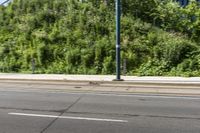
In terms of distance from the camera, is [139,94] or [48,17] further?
[48,17]

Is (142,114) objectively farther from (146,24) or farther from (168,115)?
(146,24)

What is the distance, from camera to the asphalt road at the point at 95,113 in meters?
8.34

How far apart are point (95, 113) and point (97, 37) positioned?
548 inches

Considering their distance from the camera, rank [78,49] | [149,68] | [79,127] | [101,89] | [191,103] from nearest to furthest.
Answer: [79,127], [191,103], [101,89], [149,68], [78,49]

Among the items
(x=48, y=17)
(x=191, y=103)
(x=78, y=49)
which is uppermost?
(x=48, y=17)

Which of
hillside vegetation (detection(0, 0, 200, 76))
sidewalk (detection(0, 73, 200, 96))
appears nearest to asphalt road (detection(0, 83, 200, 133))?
sidewalk (detection(0, 73, 200, 96))

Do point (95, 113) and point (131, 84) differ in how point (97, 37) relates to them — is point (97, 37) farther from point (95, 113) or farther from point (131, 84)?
point (95, 113)

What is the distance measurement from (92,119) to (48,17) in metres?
18.8

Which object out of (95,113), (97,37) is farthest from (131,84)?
(97,37)

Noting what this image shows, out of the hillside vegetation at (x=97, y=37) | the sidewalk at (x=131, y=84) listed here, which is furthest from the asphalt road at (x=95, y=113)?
the hillside vegetation at (x=97, y=37)

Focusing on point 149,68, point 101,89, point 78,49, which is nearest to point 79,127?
point 101,89

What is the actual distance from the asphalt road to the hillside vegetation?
6.80m

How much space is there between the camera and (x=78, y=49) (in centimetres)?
2227

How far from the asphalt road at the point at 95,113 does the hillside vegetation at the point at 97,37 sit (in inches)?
268
